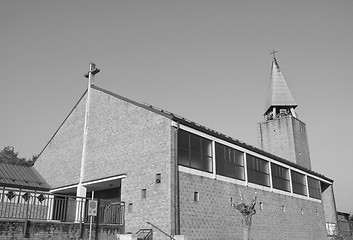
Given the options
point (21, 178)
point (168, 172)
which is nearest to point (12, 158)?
point (21, 178)

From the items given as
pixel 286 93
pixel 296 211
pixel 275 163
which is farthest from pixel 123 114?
pixel 286 93

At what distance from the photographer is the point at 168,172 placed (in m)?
17.0

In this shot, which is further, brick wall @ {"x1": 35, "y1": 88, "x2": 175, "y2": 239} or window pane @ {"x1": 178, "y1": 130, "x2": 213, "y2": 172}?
window pane @ {"x1": 178, "y1": 130, "x2": 213, "y2": 172}

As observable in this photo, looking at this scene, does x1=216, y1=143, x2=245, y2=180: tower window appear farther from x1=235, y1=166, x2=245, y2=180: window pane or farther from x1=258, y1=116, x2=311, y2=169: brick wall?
x1=258, y1=116, x2=311, y2=169: brick wall

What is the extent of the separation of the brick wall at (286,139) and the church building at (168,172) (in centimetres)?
1328

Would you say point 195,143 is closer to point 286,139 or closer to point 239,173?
point 239,173

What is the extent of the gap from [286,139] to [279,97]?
6471 mm

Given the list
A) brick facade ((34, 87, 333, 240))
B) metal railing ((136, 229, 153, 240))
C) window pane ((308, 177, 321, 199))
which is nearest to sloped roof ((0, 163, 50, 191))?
brick facade ((34, 87, 333, 240))

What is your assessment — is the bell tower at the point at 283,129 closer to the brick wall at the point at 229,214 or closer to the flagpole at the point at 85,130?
the brick wall at the point at 229,214

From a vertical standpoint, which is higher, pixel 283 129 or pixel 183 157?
pixel 283 129

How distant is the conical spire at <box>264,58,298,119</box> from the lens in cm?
4644

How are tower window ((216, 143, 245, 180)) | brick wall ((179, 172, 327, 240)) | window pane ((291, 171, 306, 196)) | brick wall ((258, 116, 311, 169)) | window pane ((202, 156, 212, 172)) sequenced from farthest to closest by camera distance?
brick wall ((258, 116, 311, 169)) < window pane ((291, 171, 306, 196)) < tower window ((216, 143, 245, 180)) < window pane ((202, 156, 212, 172)) < brick wall ((179, 172, 327, 240))

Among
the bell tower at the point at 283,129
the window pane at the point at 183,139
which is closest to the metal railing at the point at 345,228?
the bell tower at the point at 283,129

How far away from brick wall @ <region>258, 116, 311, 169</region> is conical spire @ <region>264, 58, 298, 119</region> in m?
2.33
